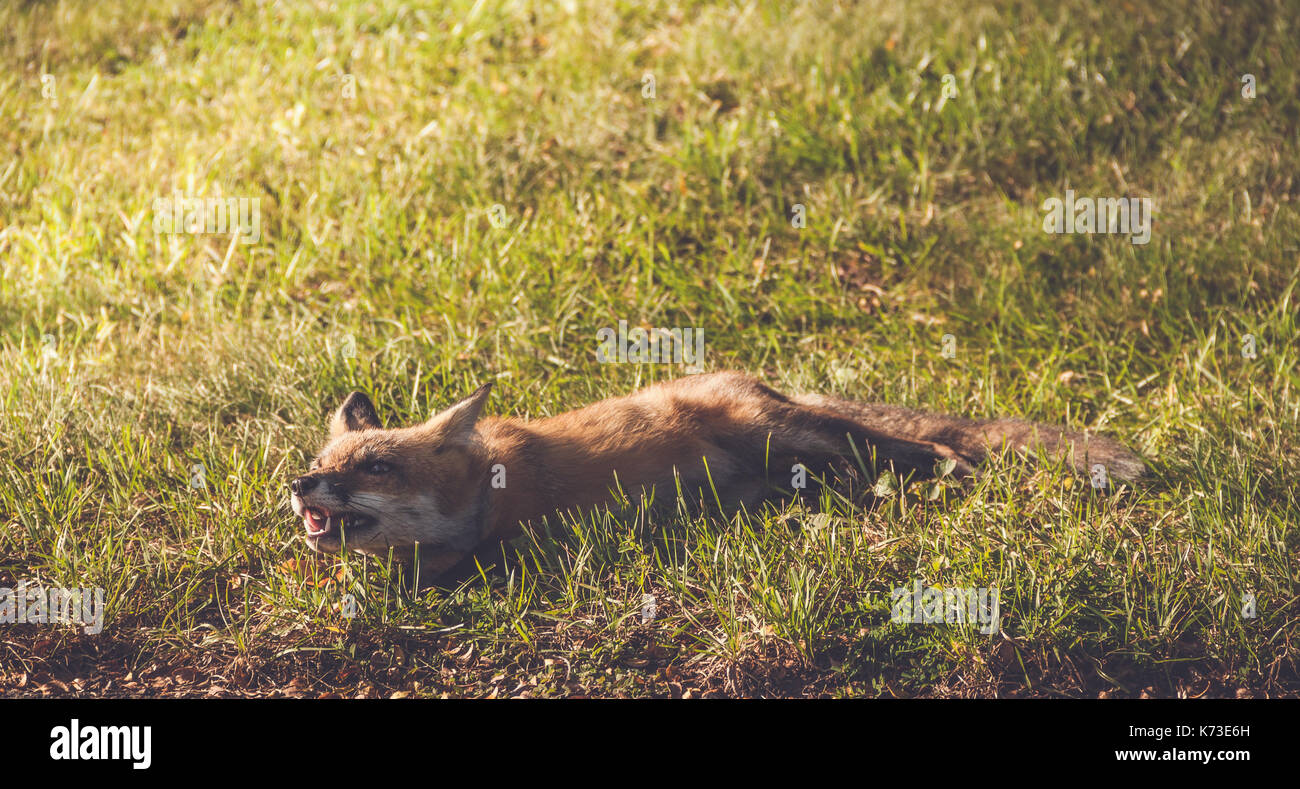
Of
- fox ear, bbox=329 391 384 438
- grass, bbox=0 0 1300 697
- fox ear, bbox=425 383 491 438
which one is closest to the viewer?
grass, bbox=0 0 1300 697

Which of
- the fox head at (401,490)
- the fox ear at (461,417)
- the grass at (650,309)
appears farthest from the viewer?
the fox ear at (461,417)

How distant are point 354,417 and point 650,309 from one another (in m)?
2.50

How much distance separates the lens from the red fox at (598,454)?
4742 mm

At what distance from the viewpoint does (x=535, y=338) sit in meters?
6.79

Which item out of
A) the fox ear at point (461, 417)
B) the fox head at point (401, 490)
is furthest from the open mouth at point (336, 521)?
the fox ear at point (461, 417)

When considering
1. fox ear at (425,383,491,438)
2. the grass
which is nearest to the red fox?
fox ear at (425,383,491,438)

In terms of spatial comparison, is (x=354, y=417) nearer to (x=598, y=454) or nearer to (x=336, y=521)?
(x=336, y=521)

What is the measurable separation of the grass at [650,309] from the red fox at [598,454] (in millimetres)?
210

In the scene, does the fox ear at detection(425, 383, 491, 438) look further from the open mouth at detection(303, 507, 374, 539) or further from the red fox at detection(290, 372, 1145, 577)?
the open mouth at detection(303, 507, 374, 539)

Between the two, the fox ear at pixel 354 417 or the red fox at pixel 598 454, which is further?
the fox ear at pixel 354 417

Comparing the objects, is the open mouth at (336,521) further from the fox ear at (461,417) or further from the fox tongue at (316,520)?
the fox ear at (461,417)

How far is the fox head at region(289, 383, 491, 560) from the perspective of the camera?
465cm

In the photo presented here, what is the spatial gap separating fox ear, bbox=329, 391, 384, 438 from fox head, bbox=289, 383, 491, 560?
0.37 feet

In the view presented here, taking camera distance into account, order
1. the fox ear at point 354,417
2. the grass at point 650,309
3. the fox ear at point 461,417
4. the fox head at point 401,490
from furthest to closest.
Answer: the fox ear at point 354,417 → the fox ear at point 461,417 → the fox head at point 401,490 → the grass at point 650,309
